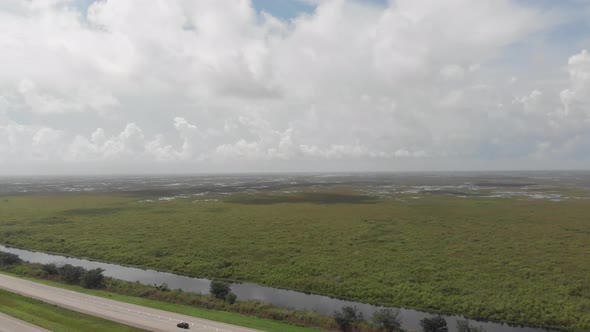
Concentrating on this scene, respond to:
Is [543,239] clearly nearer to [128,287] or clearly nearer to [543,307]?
[543,307]

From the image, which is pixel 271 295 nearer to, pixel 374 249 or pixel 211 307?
pixel 211 307

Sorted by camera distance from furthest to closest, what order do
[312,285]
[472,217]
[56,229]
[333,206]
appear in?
[333,206] < [472,217] < [56,229] < [312,285]

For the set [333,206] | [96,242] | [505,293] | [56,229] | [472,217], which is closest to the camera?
[505,293]

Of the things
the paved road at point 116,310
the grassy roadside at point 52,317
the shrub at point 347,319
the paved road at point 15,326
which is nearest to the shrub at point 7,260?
the paved road at point 116,310

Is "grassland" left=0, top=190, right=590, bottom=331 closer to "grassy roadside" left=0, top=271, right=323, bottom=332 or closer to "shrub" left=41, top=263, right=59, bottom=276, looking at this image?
"shrub" left=41, top=263, right=59, bottom=276

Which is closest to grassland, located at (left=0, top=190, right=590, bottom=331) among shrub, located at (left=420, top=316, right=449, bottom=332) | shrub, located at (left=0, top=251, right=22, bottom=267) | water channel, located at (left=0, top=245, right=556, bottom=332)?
water channel, located at (left=0, top=245, right=556, bottom=332)

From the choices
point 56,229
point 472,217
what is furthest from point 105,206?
point 472,217

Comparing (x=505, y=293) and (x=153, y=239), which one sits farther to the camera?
(x=153, y=239)

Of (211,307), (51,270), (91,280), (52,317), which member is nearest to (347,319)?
(211,307)
